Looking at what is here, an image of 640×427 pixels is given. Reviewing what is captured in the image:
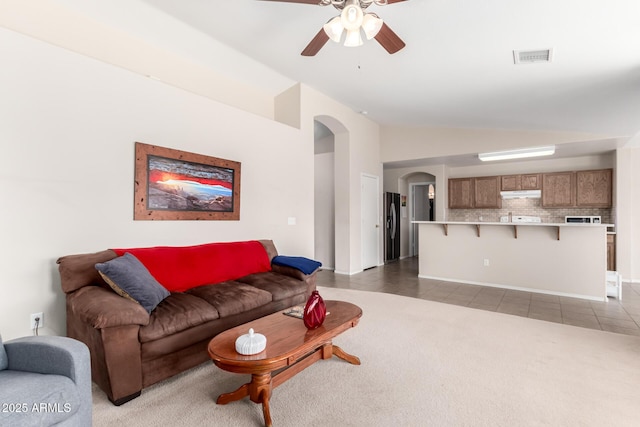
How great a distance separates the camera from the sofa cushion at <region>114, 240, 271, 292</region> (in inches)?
113

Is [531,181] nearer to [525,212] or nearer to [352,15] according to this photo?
[525,212]

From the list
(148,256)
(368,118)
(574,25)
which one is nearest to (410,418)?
(148,256)

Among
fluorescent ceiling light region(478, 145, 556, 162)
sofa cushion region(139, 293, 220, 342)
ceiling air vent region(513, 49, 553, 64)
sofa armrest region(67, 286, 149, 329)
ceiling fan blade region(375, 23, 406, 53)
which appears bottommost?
sofa cushion region(139, 293, 220, 342)

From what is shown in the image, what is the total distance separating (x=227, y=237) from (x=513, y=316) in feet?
11.8

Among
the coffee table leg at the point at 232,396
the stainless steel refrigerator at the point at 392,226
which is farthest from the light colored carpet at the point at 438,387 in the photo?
the stainless steel refrigerator at the point at 392,226

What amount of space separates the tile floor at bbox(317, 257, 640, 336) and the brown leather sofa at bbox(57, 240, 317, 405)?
8.74 feet

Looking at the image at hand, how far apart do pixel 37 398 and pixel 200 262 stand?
77.7 inches

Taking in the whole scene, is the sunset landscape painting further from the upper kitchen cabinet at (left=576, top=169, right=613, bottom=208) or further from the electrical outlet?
the upper kitchen cabinet at (left=576, top=169, right=613, bottom=208)

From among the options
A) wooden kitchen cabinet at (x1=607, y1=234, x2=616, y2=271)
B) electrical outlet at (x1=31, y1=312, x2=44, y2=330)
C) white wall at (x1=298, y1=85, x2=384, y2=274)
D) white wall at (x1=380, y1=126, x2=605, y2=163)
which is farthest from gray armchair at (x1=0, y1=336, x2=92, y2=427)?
wooden kitchen cabinet at (x1=607, y1=234, x2=616, y2=271)

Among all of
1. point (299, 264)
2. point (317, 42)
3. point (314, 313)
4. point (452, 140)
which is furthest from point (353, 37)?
point (452, 140)

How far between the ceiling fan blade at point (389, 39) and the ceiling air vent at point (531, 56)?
4.30 ft

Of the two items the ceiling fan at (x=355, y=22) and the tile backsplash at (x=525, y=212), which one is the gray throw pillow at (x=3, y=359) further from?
the tile backsplash at (x=525, y=212)

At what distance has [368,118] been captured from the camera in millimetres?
6625

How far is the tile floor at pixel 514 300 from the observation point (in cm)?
356
